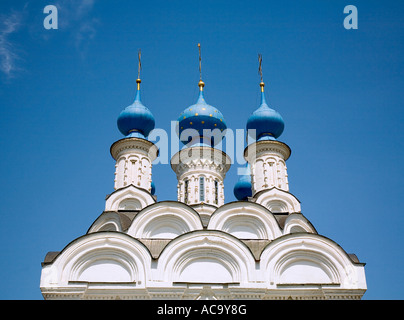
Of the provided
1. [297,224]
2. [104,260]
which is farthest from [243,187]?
[104,260]

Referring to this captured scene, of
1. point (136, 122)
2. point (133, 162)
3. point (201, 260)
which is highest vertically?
point (136, 122)

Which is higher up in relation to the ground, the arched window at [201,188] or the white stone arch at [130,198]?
the arched window at [201,188]

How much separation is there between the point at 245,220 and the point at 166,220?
1.95 metres

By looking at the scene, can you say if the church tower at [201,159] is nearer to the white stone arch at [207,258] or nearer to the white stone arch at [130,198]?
the white stone arch at [130,198]

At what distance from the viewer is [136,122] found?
14.7 m

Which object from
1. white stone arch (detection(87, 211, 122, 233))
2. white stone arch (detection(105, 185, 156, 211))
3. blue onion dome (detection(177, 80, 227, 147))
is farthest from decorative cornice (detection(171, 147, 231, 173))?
white stone arch (detection(87, 211, 122, 233))

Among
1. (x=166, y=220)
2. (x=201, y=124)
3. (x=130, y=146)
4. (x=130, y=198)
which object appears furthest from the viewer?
(x=201, y=124)

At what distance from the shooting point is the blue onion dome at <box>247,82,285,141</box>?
48.0ft

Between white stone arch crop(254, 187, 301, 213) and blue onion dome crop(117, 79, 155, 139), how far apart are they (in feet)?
12.9

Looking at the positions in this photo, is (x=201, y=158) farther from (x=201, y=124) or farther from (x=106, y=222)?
(x=106, y=222)

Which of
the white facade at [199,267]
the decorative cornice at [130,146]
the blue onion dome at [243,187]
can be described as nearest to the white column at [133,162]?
the decorative cornice at [130,146]

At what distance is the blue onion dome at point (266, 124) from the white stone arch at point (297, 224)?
2.98 meters

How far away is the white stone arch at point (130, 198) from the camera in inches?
528
